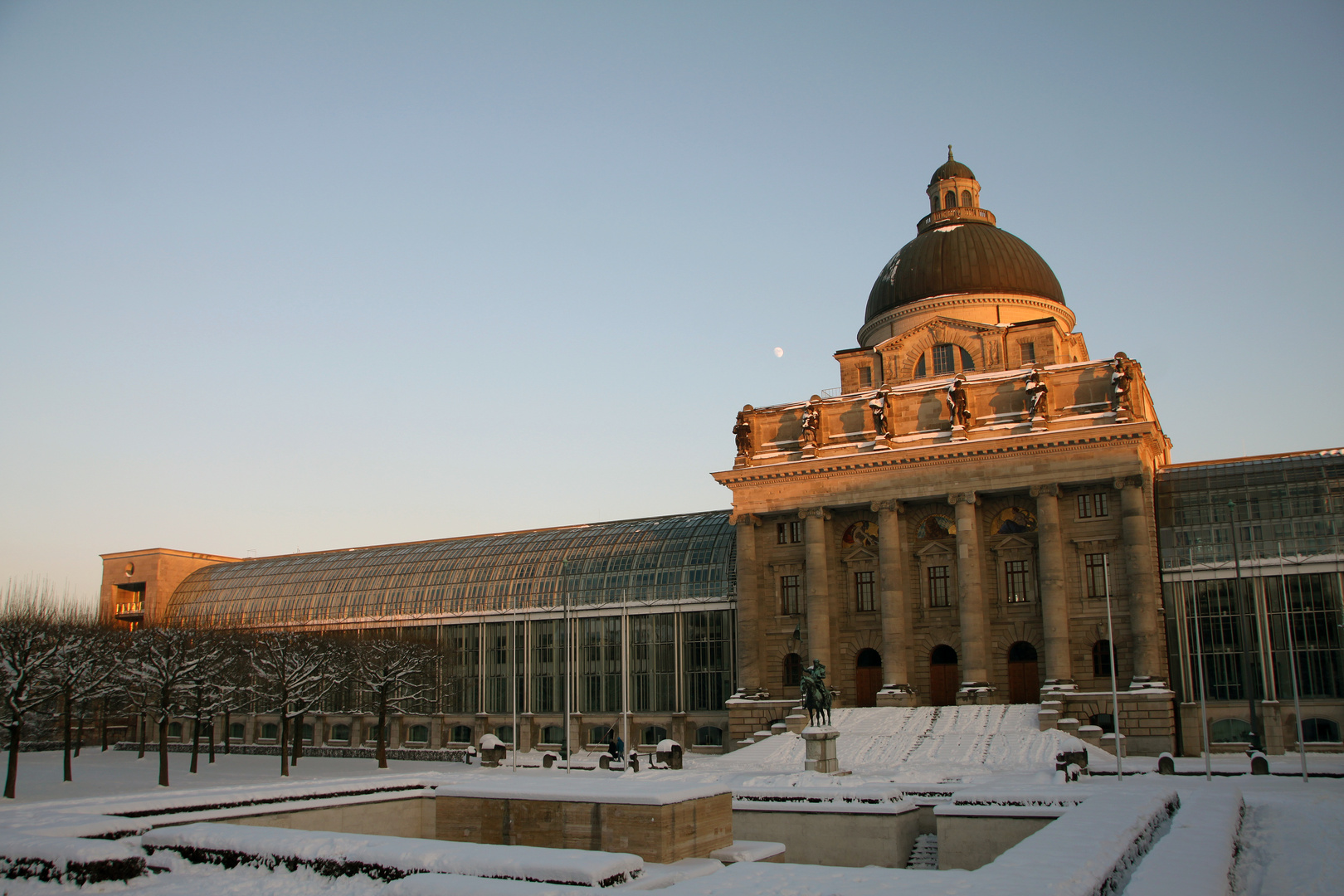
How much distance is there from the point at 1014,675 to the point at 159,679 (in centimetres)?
4606

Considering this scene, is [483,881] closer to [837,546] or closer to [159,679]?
[159,679]

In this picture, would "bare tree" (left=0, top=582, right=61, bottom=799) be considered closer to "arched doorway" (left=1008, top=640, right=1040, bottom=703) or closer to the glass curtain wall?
the glass curtain wall

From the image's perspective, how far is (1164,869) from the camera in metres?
19.4

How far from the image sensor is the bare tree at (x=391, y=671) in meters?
68.7

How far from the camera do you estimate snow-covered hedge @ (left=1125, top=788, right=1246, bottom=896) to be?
698 inches


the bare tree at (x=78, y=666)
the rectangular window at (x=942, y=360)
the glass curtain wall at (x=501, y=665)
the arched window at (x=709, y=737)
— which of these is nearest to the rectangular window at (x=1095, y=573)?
the rectangular window at (x=942, y=360)

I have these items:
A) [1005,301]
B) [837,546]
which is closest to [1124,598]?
[837,546]

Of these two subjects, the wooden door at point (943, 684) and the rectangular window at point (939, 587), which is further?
the rectangular window at point (939, 587)

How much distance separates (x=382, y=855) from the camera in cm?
2233

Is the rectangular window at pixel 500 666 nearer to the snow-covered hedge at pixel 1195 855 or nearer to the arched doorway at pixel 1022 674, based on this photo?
the arched doorway at pixel 1022 674

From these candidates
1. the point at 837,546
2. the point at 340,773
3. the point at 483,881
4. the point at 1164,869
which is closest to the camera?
the point at 483,881

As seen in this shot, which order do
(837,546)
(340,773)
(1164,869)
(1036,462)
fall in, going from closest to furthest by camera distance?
(1164,869) → (340,773) → (1036,462) → (837,546)

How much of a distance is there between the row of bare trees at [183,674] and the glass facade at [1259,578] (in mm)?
44780

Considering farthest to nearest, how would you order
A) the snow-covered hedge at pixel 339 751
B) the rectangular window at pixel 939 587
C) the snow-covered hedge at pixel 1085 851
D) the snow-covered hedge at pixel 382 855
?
the snow-covered hedge at pixel 339 751
the rectangular window at pixel 939 587
the snow-covered hedge at pixel 382 855
the snow-covered hedge at pixel 1085 851
